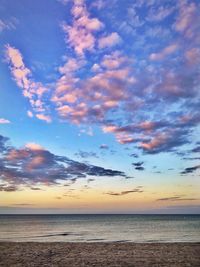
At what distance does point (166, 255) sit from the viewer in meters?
26.8

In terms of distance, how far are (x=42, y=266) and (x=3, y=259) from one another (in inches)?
181

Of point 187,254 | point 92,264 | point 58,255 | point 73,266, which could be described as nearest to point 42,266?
point 73,266

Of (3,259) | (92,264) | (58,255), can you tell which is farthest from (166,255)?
(3,259)

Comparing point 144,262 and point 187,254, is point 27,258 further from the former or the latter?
point 187,254

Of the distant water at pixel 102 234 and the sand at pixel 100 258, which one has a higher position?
the distant water at pixel 102 234

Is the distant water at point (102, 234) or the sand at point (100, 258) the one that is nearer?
the sand at point (100, 258)

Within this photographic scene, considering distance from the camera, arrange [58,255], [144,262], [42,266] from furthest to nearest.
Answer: [58,255] < [144,262] < [42,266]

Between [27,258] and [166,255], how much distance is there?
11.6m

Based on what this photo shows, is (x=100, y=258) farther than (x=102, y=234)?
No

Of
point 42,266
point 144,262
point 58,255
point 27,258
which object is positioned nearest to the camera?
point 42,266

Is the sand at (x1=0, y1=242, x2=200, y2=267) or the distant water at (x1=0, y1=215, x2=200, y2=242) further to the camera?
the distant water at (x1=0, y1=215, x2=200, y2=242)

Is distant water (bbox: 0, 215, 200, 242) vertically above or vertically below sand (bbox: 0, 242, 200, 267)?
above

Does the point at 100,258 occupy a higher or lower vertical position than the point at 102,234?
lower

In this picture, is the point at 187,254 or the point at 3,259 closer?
the point at 3,259
